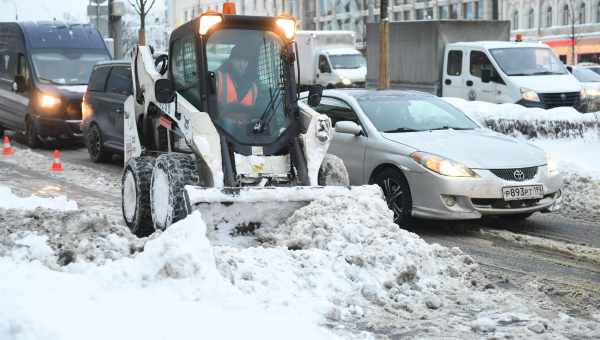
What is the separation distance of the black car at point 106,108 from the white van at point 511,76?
8221 mm

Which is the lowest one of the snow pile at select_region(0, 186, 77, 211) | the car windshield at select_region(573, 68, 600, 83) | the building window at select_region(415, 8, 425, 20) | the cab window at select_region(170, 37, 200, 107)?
A: the car windshield at select_region(573, 68, 600, 83)

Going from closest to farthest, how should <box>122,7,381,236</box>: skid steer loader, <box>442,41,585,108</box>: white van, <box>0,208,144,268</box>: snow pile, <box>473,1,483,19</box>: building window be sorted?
<box>0,208,144,268</box>: snow pile < <box>122,7,381,236</box>: skid steer loader < <box>442,41,585,108</box>: white van < <box>473,1,483,19</box>: building window

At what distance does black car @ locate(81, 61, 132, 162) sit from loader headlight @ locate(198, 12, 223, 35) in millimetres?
6119

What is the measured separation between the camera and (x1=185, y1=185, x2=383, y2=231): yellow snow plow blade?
818 centimetres

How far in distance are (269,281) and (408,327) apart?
1009 mm

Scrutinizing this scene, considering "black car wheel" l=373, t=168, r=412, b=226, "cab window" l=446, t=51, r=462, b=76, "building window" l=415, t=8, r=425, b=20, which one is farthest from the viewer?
"building window" l=415, t=8, r=425, b=20

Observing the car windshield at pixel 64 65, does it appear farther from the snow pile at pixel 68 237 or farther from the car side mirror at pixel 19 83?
the snow pile at pixel 68 237

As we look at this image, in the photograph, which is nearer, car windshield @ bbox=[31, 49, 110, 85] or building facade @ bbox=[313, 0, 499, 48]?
car windshield @ bbox=[31, 49, 110, 85]

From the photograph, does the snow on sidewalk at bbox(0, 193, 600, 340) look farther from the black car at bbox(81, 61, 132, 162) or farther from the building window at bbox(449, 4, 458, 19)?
the building window at bbox(449, 4, 458, 19)

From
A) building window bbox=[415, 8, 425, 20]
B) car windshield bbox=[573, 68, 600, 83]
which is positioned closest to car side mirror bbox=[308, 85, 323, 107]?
car windshield bbox=[573, 68, 600, 83]

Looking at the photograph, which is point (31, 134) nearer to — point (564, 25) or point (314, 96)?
point (314, 96)

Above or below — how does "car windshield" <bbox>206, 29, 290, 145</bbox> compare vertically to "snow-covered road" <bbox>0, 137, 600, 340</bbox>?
above

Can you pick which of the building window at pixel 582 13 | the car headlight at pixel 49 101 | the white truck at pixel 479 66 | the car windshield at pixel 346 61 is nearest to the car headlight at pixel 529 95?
the white truck at pixel 479 66

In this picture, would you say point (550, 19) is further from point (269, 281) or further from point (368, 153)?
point (269, 281)
